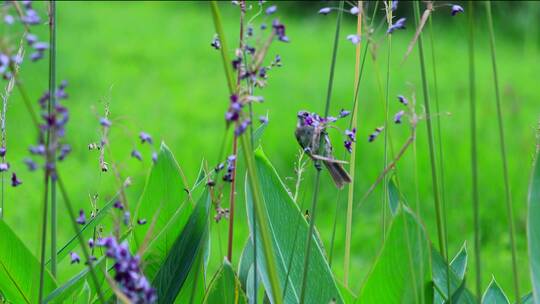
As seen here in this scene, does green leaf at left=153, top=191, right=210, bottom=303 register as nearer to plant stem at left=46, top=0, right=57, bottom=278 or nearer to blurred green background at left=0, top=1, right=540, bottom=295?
plant stem at left=46, top=0, right=57, bottom=278

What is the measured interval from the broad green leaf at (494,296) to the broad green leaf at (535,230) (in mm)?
181

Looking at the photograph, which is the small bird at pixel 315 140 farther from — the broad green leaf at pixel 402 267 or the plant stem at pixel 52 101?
the plant stem at pixel 52 101

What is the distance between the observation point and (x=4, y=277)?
1020mm

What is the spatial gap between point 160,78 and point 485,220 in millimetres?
2926

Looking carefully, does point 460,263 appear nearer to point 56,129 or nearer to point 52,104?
point 52,104

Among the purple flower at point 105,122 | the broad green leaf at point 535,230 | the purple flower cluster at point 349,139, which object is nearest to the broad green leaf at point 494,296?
the broad green leaf at point 535,230

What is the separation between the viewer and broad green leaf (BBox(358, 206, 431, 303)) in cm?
83

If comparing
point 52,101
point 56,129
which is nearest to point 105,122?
point 56,129

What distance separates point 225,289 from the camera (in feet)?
3.24

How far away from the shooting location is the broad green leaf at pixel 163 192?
3.66 ft

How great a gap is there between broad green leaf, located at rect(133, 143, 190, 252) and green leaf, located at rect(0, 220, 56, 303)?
15 cm

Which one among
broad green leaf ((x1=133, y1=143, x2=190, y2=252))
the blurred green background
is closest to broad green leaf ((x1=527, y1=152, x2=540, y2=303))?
broad green leaf ((x1=133, y1=143, x2=190, y2=252))

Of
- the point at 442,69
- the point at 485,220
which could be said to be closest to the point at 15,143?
the point at 485,220

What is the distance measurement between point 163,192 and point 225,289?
208 mm
